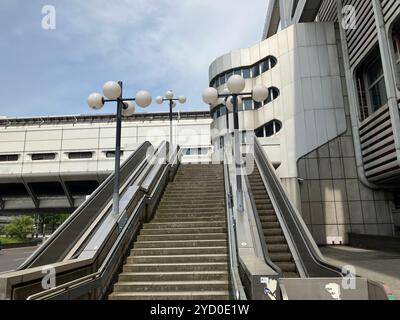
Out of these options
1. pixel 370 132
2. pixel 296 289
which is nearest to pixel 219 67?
pixel 370 132

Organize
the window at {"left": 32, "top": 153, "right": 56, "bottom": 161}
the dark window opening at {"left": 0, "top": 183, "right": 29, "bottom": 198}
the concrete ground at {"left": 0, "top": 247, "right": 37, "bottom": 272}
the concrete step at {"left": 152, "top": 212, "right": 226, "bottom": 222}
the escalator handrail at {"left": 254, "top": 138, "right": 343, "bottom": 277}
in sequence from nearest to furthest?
the escalator handrail at {"left": 254, "top": 138, "right": 343, "bottom": 277}, the concrete step at {"left": 152, "top": 212, "right": 226, "bottom": 222}, the concrete ground at {"left": 0, "top": 247, "right": 37, "bottom": 272}, the dark window opening at {"left": 0, "top": 183, "right": 29, "bottom": 198}, the window at {"left": 32, "top": 153, "right": 56, "bottom": 161}

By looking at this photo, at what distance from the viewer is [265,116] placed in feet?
65.3

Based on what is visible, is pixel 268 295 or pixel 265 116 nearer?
pixel 268 295

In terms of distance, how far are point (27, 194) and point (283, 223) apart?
28.2 m

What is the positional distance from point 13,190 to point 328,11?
2880 cm

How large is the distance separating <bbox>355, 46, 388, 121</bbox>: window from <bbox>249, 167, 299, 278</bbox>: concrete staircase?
27.8ft

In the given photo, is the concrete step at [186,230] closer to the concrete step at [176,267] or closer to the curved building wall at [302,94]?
the concrete step at [176,267]

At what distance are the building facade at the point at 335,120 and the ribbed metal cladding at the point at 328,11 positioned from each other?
53mm

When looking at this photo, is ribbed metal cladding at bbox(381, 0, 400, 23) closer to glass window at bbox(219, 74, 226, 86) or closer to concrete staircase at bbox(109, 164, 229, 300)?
concrete staircase at bbox(109, 164, 229, 300)

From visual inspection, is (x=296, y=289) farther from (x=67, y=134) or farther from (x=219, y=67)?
(x=67, y=134)

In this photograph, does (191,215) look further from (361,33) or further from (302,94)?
(361,33)

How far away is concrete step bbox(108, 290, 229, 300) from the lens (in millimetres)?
5406

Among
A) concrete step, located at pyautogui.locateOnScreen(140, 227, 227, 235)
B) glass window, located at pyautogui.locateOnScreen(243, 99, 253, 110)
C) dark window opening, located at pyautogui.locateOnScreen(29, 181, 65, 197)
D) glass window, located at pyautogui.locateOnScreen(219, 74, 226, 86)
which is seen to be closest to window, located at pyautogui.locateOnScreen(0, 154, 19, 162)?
dark window opening, located at pyautogui.locateOnScreen(29, 181, 65, 197)

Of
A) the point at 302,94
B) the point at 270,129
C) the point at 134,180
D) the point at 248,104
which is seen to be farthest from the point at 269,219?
the point at 248,104
